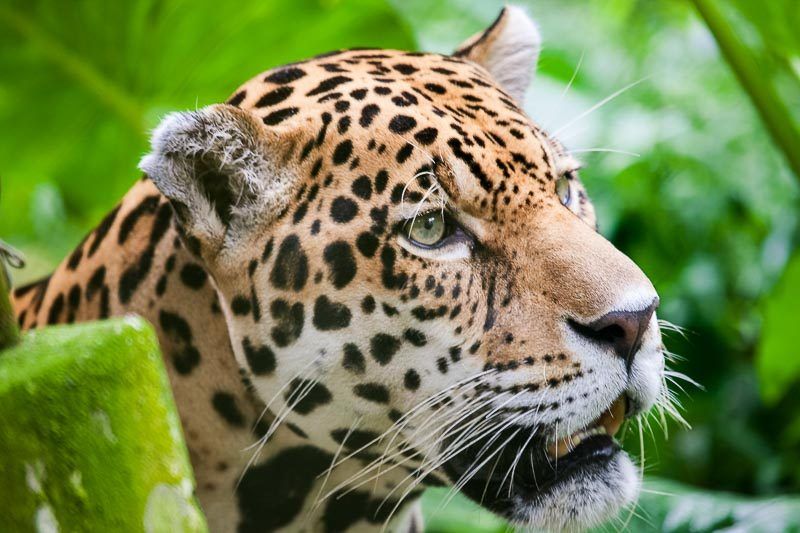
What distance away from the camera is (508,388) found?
6.55 ft

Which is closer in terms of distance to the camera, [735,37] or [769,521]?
[769,521]

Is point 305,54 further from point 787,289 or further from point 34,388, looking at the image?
point 34,388

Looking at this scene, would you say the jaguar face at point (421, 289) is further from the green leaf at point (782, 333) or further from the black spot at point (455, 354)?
the green leaf at point (782, 333)

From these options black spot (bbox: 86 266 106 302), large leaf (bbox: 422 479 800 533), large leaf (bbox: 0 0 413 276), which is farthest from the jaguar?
large leaf (bbox: 0 0 413 276)

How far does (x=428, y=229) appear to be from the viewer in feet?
6.86

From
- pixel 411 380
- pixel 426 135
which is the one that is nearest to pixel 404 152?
pixel 426 135

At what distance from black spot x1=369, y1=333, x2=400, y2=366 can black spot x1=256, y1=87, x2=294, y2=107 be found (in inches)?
25.1

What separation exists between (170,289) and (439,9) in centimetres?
470

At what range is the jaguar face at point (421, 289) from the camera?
1979 mm

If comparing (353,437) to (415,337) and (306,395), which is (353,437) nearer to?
(306,395)

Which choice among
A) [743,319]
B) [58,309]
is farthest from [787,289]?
[58,309]

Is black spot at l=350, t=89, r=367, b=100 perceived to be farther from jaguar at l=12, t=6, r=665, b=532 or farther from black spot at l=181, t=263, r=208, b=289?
black spot at l=181, t=263, r=208, b=289

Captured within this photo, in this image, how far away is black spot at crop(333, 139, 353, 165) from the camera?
7.01 feet

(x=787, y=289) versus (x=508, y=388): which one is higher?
(x=508, y=388)
